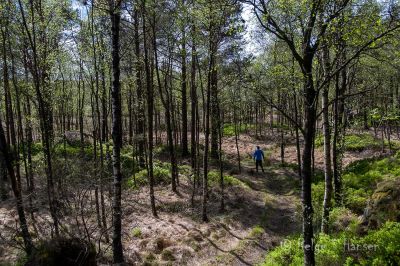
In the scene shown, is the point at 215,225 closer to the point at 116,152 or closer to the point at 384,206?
the point at 116,152

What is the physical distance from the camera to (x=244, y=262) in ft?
A: 33.4

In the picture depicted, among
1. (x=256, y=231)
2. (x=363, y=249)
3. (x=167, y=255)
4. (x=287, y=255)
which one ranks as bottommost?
(x=167, y=255)

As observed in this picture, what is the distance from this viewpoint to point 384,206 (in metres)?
7.86

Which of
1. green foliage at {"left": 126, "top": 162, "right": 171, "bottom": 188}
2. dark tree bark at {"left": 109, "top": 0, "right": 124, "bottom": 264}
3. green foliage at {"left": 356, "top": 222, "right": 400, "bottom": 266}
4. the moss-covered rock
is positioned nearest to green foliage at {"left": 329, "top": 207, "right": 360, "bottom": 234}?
the moss-covered rock

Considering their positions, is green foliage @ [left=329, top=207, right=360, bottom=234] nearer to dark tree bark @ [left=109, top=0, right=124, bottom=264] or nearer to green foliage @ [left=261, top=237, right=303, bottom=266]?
green foliage @ [left=261, top=237, right=303, bottom=266]

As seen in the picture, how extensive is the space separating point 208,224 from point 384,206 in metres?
6.89

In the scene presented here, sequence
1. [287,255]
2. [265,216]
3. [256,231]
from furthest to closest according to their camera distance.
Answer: [265,216] → [256,231] → [287,255]

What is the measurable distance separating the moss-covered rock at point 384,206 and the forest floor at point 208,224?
10.1 feet

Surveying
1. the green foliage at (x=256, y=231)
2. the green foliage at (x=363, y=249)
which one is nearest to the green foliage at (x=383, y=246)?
the green foliage at (x=363, y=249)

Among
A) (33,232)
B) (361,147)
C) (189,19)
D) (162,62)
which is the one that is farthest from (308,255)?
(361,147)

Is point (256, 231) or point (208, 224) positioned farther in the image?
point (208, 224)

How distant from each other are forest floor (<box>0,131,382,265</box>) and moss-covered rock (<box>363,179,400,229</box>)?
3.09 meters

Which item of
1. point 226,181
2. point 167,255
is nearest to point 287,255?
point 167,255

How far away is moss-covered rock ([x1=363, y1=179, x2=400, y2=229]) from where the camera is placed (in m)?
7.55
